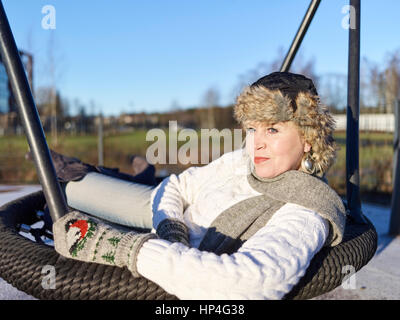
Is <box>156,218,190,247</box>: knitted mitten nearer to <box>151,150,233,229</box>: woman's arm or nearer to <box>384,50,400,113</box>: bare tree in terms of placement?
<box>151,150,233,229</box>: woman's arm

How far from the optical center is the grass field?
A: 450cm

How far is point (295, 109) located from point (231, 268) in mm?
511

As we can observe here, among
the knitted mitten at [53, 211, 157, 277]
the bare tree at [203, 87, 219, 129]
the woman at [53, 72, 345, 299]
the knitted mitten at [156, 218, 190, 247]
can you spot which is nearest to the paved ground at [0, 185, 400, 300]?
the woman at [53, 72, 345, 299]

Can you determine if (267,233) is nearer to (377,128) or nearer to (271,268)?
(271,268)

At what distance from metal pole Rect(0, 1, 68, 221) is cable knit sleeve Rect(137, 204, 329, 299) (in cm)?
22

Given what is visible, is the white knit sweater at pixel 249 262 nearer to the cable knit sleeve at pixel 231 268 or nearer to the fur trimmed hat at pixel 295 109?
the cable knit sleeve at pixel 231 268

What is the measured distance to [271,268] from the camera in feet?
2.35

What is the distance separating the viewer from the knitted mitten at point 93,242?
743 mm

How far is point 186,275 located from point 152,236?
12 cm

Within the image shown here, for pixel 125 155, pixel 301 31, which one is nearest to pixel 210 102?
pixel 125 155

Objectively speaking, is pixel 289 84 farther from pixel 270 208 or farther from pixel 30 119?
pixel 30 119

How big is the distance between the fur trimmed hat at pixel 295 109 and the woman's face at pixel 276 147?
0.06 feet

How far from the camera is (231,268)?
70cm

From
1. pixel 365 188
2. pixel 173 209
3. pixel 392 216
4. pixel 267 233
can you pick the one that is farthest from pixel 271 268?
pixel 365 188
